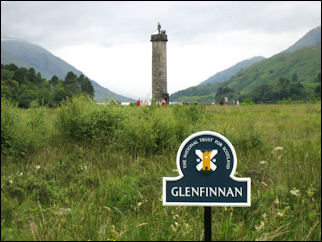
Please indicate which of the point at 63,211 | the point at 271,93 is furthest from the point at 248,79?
the point at 63,211

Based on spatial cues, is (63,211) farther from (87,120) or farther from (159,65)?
(87,120)

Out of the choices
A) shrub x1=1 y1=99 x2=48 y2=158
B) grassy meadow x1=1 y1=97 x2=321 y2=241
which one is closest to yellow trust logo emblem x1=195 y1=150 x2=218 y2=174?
grassy meadow x1=1 y1=97 x2=321 y2=241

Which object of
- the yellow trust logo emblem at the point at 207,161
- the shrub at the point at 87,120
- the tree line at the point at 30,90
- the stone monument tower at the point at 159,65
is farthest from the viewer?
the tree line at the point at 30,90

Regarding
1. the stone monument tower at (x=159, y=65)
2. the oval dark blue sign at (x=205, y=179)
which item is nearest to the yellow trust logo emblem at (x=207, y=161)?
the oval dark blue sign at (x=205, y=179)

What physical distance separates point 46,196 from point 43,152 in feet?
6.70

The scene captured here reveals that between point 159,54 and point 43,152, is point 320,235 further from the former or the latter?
point 43,152

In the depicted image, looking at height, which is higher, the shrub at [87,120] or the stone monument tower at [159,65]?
the stone monument tower at [159,65]

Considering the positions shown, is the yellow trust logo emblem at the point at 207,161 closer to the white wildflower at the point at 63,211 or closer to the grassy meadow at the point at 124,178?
the grassy meadow at the point at 124,178

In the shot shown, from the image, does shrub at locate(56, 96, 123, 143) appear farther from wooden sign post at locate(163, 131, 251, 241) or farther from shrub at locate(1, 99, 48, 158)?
wooden sign post at locate(163, 131, 251, 241)

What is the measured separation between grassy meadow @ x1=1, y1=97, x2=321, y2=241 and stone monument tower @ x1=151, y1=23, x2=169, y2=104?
108 centimetres

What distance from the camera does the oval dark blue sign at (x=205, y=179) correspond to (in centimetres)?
171

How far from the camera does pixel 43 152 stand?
6273 mm

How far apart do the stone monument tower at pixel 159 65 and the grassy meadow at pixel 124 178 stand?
1.08 m

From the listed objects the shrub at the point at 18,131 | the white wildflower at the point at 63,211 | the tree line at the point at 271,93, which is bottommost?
the white wildflower at the point at 63,211
